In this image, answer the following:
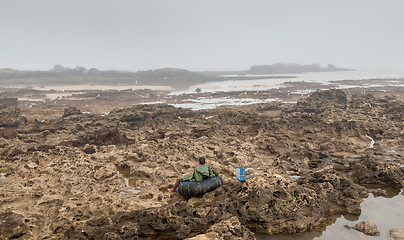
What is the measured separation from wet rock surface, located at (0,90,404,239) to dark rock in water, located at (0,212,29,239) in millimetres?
36

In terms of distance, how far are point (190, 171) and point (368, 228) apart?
6382 mm

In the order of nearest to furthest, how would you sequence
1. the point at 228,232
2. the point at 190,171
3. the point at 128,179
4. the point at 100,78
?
the point at 228,232
the point at 128,179
the point at 190,171
the point at 100,78

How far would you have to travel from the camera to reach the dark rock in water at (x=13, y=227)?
6160 mm

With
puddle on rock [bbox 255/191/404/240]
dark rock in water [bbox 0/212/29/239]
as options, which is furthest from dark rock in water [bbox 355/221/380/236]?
dark rock in water [bbox 0/212/29/239]

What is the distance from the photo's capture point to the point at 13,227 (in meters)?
6.28

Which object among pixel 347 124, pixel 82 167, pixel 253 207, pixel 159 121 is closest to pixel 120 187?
pixel 82 167

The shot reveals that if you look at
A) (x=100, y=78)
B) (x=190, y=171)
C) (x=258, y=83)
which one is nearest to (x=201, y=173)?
(x=190, y=171)

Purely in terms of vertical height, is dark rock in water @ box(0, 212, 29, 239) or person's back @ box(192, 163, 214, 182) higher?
person's back @ box(192, 163, 214, 182)

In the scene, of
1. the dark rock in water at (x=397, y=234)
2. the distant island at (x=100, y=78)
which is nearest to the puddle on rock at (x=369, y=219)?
the dark rock in water at (x=397, y=234)

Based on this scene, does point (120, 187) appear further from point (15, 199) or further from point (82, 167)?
point (15, 199)

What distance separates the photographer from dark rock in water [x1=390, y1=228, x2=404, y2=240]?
6401 mm

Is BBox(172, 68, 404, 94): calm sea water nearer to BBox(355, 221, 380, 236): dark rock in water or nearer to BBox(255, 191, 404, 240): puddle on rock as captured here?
BBox(255, 191, 404, 240): puddle on rock

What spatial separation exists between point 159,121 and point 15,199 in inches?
460

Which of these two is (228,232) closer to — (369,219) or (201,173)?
(201,173)
